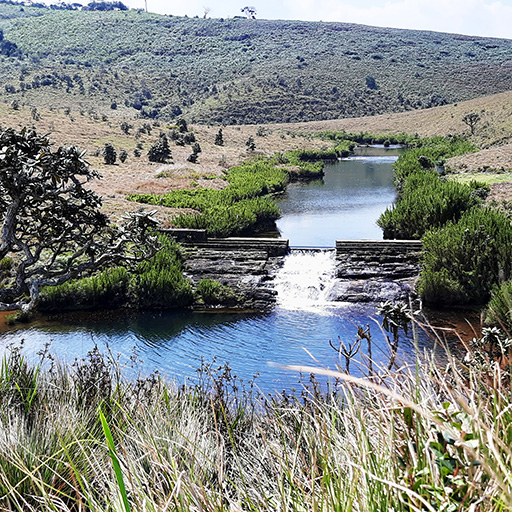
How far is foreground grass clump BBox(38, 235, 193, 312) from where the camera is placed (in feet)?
50.1

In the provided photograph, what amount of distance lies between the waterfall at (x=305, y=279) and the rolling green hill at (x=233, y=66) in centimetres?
5968

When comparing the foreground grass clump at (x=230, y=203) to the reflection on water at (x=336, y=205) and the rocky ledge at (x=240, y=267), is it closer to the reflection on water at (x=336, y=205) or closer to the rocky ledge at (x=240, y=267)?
the reflection on water at (x=336, y=205)

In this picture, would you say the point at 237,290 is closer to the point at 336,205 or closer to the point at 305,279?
the point at 305,279

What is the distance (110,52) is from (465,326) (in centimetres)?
11796

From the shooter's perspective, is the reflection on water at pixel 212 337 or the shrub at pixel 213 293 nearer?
the reflection on water at pixel 212 337

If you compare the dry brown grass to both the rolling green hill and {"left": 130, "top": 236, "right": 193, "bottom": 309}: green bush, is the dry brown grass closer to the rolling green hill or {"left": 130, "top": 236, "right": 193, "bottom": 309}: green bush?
{"left": 130, "top": 236, "right": 193, "bottom": 309}: green bush

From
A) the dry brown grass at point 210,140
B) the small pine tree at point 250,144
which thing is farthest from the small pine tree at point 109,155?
the small pine tree at point 250,144

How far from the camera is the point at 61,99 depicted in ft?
247

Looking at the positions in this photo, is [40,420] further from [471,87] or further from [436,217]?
[471,87]

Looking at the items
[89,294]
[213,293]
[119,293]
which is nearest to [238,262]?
[213,293]

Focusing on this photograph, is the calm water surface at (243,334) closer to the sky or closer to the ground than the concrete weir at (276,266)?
closer to the ground

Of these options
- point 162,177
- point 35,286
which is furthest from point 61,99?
point 35,286

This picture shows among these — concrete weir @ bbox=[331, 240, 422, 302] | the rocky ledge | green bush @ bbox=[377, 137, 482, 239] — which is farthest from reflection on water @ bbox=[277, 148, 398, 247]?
concrete weir @ bbox=[331, 240, 422, 302]

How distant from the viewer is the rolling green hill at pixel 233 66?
277ft
